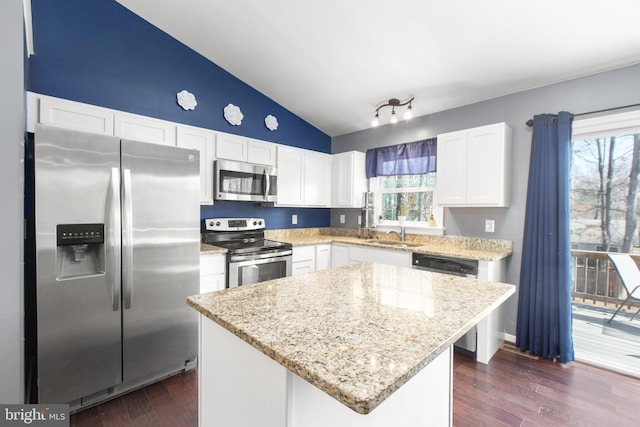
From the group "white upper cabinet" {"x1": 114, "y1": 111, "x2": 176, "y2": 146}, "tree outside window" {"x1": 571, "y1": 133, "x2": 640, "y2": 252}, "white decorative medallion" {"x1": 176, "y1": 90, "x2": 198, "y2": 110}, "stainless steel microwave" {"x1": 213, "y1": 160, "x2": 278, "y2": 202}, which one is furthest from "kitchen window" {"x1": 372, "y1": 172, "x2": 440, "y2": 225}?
"white upper cabinet" {"x1": 114, "y1": 111, "x2": 176, "y2": 146}

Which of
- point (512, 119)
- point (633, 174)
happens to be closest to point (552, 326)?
point (633, 174)

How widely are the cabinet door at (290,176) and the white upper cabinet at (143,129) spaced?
1.27m

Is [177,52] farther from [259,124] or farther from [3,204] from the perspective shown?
[3,204]

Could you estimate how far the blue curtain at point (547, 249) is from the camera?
248 cm

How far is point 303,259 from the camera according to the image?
3.44m

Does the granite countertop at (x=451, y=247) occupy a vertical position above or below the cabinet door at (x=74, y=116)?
below

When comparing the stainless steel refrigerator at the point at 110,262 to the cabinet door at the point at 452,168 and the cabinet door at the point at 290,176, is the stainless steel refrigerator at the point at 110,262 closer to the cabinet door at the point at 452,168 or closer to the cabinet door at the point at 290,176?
the cabinet door at the point at 290,176

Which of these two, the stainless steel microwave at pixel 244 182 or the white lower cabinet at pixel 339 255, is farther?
the white lower cabinet at pixel 339 255

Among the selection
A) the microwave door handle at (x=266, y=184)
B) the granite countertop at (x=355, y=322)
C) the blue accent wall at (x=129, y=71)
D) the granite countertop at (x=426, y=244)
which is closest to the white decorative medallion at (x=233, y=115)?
the blue accent wall at (x=129, y=71)

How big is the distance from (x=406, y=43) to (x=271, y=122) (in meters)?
1.91

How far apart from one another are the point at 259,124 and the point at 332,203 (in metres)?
1.47

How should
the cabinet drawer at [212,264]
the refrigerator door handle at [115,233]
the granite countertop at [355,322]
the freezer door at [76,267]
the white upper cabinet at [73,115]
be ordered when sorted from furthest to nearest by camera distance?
the cabinet drawer at [212,264] → the white upper cabinet at [73,115] → the refrigerator door handle at [115,233] → the freezer door at [76,267] → the granite countertop at [355,322]

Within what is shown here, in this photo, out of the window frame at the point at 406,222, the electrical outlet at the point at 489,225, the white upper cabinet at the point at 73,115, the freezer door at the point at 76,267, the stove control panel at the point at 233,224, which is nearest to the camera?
the freezer door at the point at 76,267

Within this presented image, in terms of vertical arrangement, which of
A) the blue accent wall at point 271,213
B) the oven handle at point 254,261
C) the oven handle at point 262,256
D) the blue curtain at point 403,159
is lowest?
the oven handle at point 254,261
